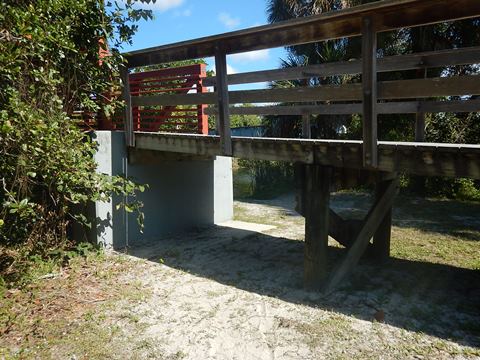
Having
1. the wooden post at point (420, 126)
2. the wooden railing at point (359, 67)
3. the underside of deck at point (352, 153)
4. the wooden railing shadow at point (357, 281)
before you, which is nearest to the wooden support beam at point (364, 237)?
the wooden railing shadow at point (357, 281)

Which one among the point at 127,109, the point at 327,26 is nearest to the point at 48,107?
the point at 127,109

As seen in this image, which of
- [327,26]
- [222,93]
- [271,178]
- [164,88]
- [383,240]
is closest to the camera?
[327,26]

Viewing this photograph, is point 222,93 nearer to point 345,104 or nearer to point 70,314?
point 345,104

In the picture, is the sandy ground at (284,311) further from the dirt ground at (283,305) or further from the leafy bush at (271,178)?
the leafy bush at (271,178)

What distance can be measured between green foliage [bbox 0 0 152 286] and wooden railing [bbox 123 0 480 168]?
1.02 metres

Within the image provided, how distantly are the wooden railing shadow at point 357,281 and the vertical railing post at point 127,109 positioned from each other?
1.89m

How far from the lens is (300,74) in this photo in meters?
5.37

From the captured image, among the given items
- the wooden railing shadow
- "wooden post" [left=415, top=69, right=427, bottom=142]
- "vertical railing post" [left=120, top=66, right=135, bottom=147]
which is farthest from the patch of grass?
"wooden post" [left=415, top=69, right=427, bottom=142]

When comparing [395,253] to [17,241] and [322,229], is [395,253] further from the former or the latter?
[17,241]

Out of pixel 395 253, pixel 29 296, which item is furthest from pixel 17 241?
pixel 395 253

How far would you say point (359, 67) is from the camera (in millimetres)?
4699

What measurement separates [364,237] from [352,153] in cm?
140

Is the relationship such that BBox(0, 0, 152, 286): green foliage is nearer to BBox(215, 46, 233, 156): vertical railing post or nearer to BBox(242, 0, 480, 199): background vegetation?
BBox(215, 46, 233, 156): vertical railing post

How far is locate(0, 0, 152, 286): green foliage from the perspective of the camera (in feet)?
15.7
